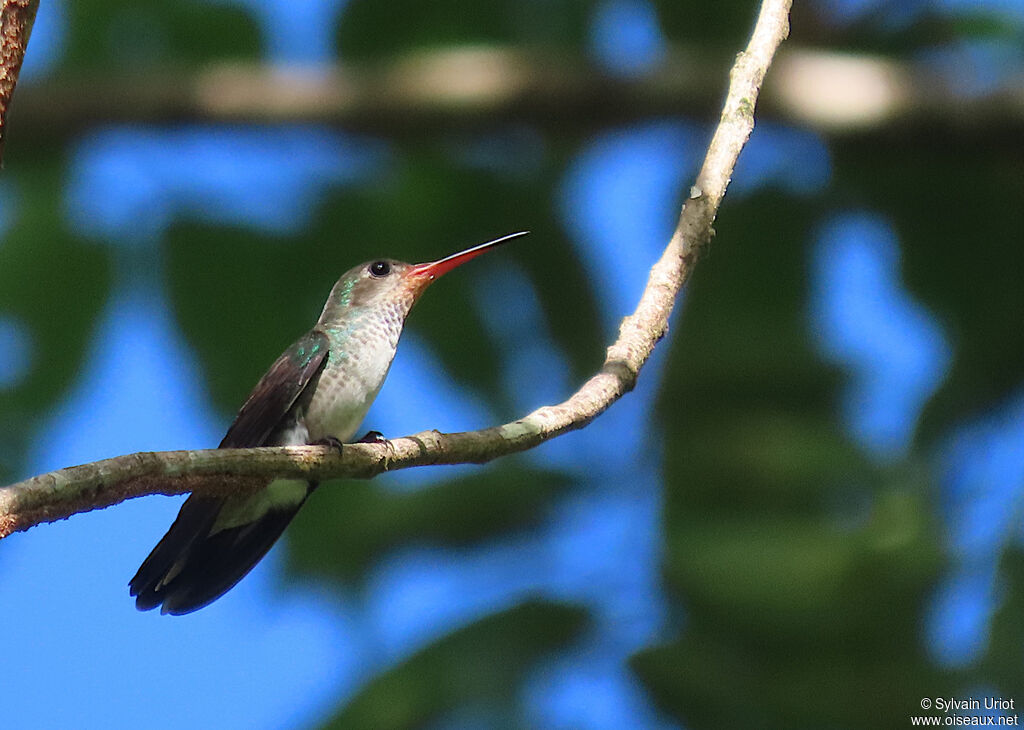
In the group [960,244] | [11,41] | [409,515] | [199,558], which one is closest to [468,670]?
[199,558]

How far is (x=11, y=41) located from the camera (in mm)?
2215

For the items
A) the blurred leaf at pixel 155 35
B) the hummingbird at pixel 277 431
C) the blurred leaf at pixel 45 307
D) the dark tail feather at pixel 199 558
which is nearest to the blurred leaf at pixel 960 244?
the hummingbird at pixel 277 431

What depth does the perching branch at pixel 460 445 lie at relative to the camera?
6.88 feet

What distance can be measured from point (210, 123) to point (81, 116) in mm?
555

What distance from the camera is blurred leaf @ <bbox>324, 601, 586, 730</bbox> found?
3721 millimetres

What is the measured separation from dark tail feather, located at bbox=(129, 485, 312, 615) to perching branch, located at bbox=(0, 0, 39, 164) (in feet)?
5.04

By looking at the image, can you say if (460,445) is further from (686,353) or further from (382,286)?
(686,353)

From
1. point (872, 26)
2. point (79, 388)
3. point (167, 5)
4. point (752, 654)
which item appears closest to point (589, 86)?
point (872, 26)

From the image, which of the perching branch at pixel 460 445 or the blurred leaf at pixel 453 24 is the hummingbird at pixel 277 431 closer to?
the perching branch at pixel 460 445

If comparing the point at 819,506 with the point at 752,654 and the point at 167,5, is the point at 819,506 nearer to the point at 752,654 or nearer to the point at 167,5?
the point at 752,654

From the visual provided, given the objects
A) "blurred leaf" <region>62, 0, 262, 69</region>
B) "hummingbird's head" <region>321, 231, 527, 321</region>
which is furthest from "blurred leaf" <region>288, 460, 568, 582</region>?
"blurred leaf" <region>62, 0, 262, 69</region>

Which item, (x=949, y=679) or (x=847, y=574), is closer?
(x=949, y=679)

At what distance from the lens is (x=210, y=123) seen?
6.04 meters

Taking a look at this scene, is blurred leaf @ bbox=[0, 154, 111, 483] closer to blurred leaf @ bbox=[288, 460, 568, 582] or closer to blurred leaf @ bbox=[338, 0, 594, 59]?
→ blurred leaf @ bbox=[288, 460, 568, 582]
